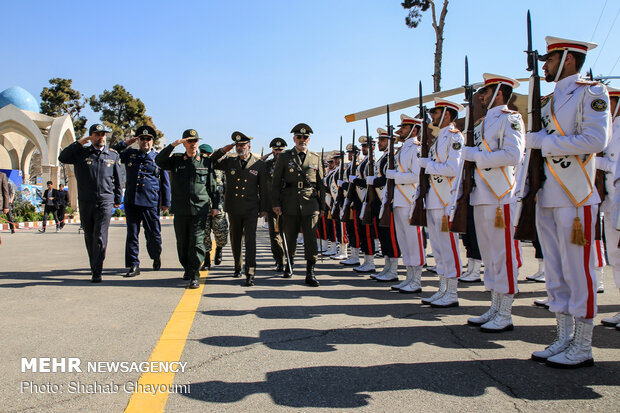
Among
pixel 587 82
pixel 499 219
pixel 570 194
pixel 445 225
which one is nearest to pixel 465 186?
pixel 499 219

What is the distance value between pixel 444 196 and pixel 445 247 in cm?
57

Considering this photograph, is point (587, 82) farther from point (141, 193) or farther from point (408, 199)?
point (141, 193)

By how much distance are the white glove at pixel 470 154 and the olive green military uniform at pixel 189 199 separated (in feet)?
11.7

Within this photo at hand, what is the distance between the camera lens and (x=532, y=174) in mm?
3799

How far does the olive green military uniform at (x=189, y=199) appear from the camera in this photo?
21.4 feet

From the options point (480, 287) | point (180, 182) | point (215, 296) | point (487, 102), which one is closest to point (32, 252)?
point (180, 182)

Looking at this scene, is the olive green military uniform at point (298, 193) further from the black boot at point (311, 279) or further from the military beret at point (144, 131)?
the military beret at point (144, 131)

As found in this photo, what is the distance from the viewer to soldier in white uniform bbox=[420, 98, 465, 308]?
536cm

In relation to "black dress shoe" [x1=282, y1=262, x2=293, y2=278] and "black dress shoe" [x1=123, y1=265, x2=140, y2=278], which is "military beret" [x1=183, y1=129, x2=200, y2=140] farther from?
"black dress shoe" [x1=282, y1=262, x2=293, y2=278]

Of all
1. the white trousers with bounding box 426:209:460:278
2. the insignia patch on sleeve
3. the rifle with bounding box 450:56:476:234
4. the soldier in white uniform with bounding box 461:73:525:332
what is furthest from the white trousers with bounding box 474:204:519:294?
the insignia patch on sleeve

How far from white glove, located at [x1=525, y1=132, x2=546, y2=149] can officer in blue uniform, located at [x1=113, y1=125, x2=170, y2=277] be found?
545 cm

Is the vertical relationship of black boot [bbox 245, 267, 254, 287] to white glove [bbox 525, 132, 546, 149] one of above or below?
below

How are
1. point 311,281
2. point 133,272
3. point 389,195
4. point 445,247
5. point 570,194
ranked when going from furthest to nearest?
point 133,272 → point 389,195 → point 311,281 → point 445,247 → point 570,194

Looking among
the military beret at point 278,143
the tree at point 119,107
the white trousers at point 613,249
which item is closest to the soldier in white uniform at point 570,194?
the white trousers at point 613,249
